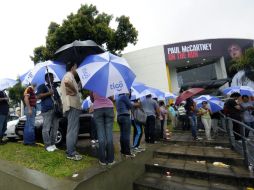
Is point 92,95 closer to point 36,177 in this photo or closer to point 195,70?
point 36,177

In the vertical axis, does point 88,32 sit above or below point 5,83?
above

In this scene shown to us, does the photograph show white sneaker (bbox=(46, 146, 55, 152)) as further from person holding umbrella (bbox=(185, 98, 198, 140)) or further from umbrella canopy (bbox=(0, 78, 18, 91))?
person holding umbrella (bbox=(185, 98, 198, 140))

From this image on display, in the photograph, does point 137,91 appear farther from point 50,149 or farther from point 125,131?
point 50,149

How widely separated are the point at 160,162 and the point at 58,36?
15488 mm

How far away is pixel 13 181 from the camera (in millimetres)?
4078

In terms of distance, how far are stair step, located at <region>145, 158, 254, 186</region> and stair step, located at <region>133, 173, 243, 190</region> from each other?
0.34ft

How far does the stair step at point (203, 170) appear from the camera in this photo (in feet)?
17.3

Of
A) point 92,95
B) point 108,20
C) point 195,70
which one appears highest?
point 108,20

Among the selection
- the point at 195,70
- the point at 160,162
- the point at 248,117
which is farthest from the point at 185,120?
the point at 195,70

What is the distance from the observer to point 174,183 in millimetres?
5430

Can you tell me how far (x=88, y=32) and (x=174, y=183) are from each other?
1611 centimetres

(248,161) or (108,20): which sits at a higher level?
(108,20)

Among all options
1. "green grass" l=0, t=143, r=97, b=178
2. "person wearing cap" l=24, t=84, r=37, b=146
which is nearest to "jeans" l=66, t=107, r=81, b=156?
"green grass" l=0, t=143, r=97, b=178

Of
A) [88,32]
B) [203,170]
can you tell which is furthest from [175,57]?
[203,170]
